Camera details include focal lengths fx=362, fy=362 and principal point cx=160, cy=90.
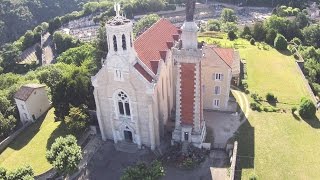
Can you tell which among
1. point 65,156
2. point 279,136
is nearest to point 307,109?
point 279,136

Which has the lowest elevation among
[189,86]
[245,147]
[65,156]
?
[245,147]

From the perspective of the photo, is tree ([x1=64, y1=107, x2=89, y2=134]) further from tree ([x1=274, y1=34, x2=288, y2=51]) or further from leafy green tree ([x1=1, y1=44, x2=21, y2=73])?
leafy green tree ([x1=1, y1=44, x2=21, y2=73])

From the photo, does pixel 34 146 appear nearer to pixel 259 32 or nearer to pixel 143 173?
pixel 143 173

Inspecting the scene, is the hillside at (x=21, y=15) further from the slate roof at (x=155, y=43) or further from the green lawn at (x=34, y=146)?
the slate roof at (x=155, y=43)

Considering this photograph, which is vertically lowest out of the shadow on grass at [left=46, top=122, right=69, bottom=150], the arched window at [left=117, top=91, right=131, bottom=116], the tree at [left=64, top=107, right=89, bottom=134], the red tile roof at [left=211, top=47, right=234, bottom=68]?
the shadow on grass at [left=46, top=122, right=69, bottom=150]

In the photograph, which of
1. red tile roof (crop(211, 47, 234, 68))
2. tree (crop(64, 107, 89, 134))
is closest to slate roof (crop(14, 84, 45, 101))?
tree (crop(64, 107, 89, 134))

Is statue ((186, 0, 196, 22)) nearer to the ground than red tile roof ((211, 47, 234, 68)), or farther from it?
farther from it
